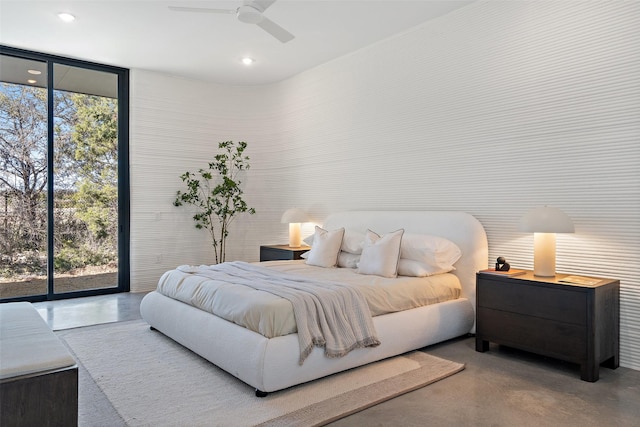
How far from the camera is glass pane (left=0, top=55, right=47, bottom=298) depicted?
16.2 feet

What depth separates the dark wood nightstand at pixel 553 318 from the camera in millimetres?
2818

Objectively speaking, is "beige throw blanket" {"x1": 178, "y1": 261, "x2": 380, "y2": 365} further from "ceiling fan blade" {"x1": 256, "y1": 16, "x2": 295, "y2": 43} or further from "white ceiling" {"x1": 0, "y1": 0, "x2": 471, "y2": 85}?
"white ceiling" {"x1": 0, "y1": 0, "x2": 471, "y2": 85}

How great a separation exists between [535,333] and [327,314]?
1.51m

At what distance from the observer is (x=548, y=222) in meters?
3.08

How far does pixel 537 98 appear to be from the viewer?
11.6 feet

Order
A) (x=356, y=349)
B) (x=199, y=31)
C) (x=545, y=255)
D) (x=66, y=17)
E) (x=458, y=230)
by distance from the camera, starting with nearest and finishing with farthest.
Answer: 1. (x=356, y=349)
2. (x=545, y=255)
3. (x=458, y=230)
4. (x=66, y=17)
5. (x=199, y=31)

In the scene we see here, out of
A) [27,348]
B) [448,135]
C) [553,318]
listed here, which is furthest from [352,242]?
[27,348]

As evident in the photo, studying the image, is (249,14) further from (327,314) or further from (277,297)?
(327,314)

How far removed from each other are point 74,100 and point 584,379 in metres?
5.97

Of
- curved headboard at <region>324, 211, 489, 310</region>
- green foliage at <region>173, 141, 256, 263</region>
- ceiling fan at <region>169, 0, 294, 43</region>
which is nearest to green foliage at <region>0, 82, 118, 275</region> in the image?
green foliage at <region>173, 141, 256, 263</region>

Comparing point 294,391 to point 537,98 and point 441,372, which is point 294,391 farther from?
point 537,98

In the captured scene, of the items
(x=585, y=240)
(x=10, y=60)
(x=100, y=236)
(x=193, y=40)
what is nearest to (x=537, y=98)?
(x=585, y=240)

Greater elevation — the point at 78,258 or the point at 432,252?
the point at 432,252

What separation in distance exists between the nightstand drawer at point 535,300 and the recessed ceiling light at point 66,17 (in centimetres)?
440
